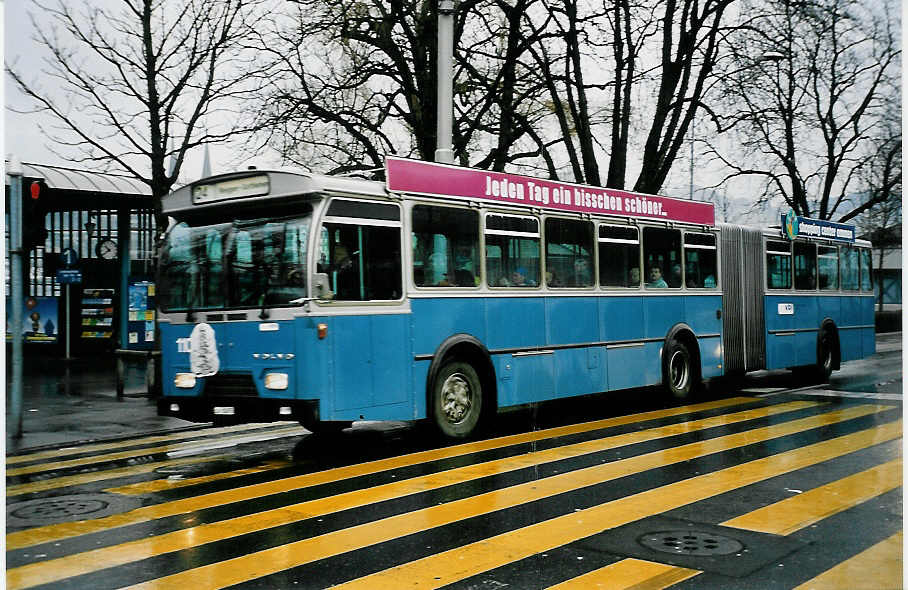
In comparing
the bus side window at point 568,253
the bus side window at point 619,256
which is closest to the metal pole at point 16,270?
the bus side window at point 568,253

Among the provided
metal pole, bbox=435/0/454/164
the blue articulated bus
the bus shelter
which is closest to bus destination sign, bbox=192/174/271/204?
the blue articulated bus

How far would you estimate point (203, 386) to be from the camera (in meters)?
9.91

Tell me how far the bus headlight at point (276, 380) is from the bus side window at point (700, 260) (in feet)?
27.1

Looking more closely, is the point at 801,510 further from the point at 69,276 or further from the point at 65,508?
the point at 69,276

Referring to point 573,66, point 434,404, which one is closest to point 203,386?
point 434,404

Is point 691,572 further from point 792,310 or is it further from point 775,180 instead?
point 775,180

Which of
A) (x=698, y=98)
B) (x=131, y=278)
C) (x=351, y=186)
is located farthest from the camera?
(x=131, y=278)

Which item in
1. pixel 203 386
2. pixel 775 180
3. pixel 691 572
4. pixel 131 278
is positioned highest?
pixel 775 180

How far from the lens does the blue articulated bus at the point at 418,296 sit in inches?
372

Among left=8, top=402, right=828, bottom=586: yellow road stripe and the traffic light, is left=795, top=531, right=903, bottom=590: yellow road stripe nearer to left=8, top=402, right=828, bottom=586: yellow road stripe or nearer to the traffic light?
left=8, top=402, right=828, bottom=586: yellow road stripe

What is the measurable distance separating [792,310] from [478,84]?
808 centimetres

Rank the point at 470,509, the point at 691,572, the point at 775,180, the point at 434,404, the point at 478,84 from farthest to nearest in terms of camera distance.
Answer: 1. the point at 775,180
2. the point at 478,84
3. the point at 434,404
4. the point at 470,509
5. the point at 691,572

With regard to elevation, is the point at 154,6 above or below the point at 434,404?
above

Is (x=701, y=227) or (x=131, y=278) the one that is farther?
(x=131, y=278)
